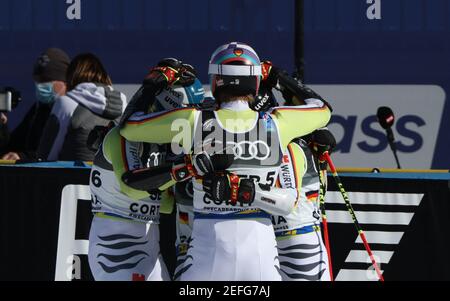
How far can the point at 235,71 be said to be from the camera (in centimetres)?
612

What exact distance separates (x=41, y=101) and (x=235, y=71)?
12.1ft

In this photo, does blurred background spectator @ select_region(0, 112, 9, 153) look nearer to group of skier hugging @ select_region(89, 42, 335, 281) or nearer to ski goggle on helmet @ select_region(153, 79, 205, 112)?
group of skier hugging @ select_region(89, 42, 335, 281)

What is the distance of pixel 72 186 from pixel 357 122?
14.7 feet

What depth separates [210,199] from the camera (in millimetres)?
5961

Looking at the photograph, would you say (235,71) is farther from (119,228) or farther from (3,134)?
(3,134)

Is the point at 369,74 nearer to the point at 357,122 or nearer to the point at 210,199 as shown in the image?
the point at 357,122

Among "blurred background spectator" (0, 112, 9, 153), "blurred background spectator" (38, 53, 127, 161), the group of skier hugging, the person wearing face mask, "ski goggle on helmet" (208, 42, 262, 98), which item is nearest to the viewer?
the group of skier hugging

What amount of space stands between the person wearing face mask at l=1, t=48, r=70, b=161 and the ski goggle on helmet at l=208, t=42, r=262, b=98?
3254 mm

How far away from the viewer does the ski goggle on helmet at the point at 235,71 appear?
610cm

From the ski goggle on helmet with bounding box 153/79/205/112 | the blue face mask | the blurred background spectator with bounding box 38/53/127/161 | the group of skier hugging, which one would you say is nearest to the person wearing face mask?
the blue face mask

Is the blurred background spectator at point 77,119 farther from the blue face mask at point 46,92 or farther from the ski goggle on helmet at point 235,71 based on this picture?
the ski goggle on helmet at point 235,71

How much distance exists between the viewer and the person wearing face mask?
9.17 m

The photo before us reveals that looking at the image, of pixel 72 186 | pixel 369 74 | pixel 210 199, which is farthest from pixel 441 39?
pixel 210 199

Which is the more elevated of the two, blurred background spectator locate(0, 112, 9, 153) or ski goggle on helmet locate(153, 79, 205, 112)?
ski goggle on helmet locate(153, 79, 205, 112)
